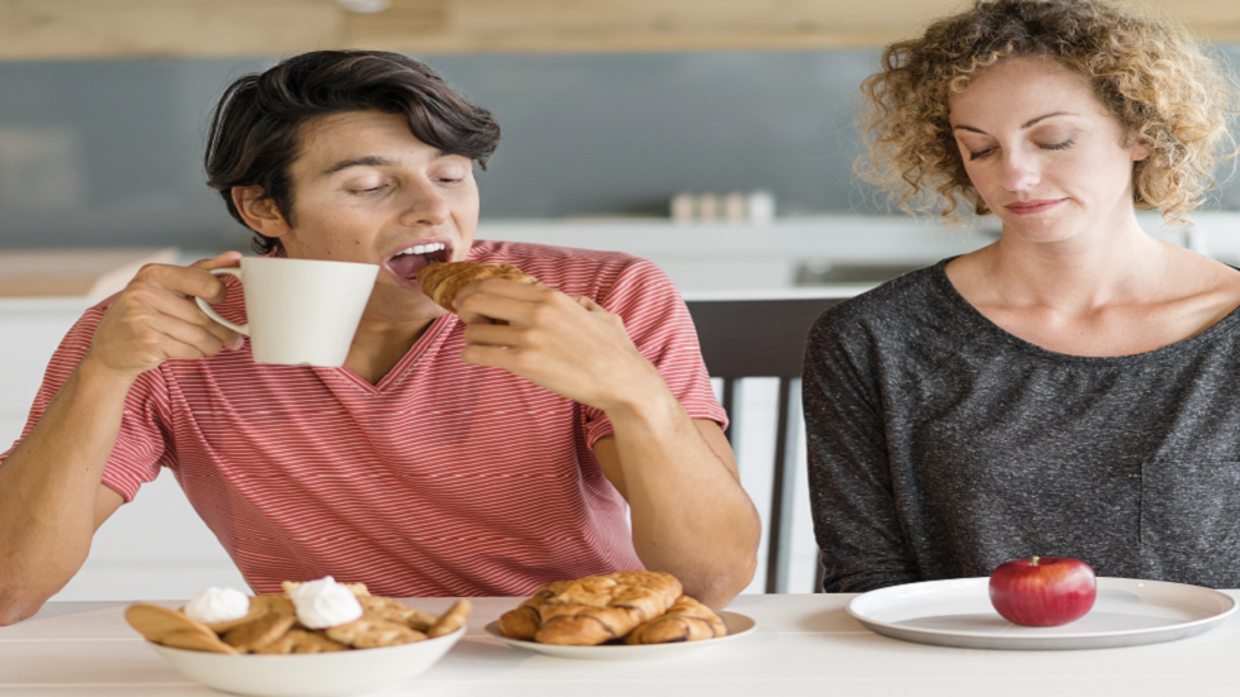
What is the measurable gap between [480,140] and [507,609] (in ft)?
1.67

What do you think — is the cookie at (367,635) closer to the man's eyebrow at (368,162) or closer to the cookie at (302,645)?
the cookie at (302,645)

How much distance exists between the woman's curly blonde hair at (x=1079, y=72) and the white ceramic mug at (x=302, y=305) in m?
0.79

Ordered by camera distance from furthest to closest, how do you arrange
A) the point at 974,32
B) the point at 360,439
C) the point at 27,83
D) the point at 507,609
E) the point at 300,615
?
the point at 27,83
the point at 974,32
the point at 360,439
the point at 507,609
the point at 300,615

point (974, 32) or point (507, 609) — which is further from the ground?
point (974, 32)

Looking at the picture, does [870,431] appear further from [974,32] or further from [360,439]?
[360,439]

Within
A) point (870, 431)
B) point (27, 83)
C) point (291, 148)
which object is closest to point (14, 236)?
point (27, 83)

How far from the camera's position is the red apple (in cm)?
87

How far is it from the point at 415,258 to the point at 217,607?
0.57 m

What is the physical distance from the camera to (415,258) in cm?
125

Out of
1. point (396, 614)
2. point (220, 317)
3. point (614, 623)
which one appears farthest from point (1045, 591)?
point (220, 317)

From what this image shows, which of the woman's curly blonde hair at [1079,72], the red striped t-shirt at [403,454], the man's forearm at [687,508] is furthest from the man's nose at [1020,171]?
the man's forearm at [687,508]

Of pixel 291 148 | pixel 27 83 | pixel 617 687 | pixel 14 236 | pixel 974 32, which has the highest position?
pixel 27 83

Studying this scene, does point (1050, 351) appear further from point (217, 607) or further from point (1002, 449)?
point (217, 607)

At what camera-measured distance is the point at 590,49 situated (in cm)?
390
